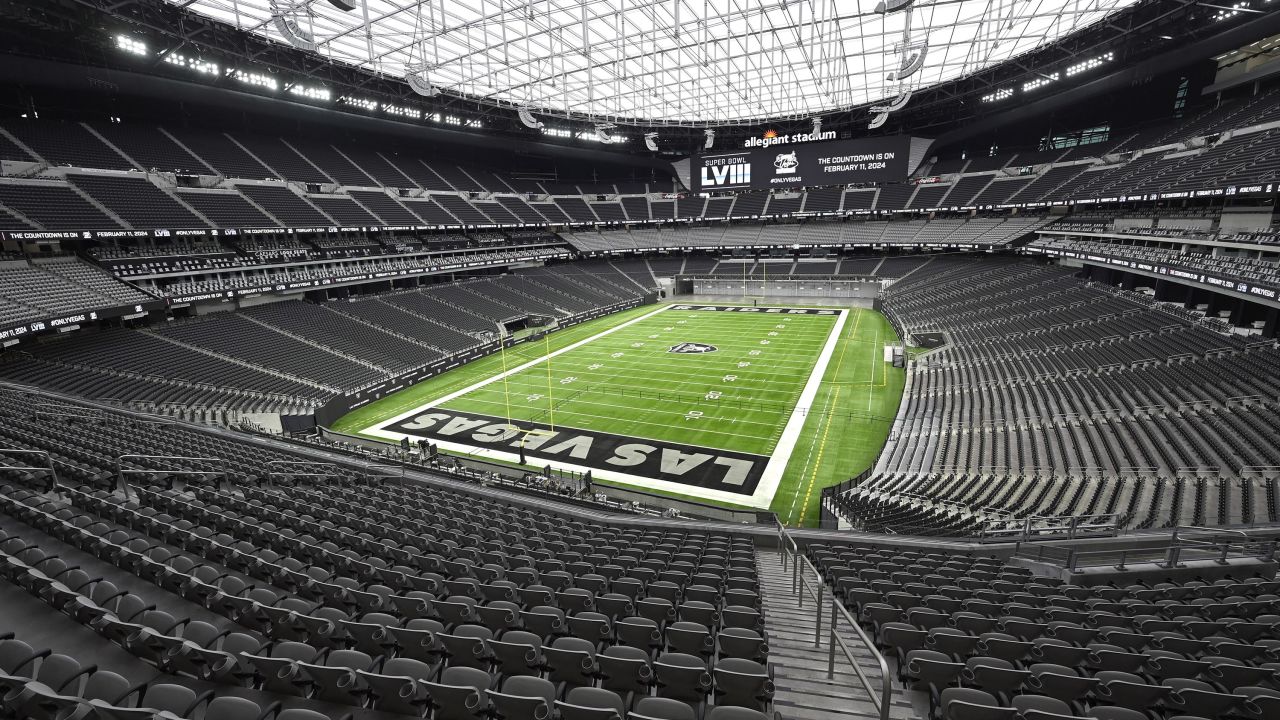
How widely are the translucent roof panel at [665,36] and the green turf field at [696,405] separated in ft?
59.8

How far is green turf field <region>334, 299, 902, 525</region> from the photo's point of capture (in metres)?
22.2

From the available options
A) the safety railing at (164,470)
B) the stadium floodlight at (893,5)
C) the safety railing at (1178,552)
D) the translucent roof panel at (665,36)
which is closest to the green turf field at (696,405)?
the safety railing at (1178,552)

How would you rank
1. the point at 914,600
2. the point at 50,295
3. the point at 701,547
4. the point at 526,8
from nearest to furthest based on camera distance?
the point at 914,600 → the point at 701,547 → the point at 50,295 → the point at 526,8

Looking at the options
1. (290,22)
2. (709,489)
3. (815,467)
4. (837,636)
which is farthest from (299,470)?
(290,22)

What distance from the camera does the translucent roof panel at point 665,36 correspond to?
30281mm

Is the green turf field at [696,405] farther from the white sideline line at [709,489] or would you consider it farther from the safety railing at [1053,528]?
the safety railing at [1053,528]

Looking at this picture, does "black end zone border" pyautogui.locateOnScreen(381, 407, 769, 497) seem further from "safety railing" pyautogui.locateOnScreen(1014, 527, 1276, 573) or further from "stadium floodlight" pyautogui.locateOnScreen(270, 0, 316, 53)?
"stadium floodlight" pyautogui.locateOnScreen(270, 0, 316, 53)

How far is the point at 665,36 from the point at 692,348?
69.5 ft

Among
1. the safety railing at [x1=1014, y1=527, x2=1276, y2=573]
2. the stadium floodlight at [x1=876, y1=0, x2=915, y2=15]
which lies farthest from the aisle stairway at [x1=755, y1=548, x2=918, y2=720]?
the stadium floodlight at [x1=876, y1=0, x2=915, y2=15]

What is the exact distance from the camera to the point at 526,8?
98.2 ft

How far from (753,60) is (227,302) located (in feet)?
137

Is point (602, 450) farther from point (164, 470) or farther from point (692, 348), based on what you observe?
point (692, 348)

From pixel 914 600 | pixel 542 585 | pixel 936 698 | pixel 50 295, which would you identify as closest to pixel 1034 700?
pixel 936 698

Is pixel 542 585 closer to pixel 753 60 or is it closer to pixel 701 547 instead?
pixel 701 547
